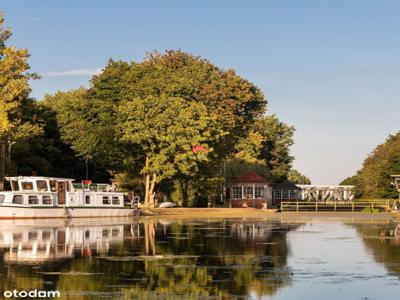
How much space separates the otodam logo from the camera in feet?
69.3

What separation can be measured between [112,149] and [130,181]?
28.4 feet

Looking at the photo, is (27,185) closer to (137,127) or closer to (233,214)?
(137,127)

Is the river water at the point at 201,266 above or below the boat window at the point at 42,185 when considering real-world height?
below

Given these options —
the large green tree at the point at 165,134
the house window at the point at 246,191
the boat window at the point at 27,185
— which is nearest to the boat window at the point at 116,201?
the large green tree at the point at 165,134

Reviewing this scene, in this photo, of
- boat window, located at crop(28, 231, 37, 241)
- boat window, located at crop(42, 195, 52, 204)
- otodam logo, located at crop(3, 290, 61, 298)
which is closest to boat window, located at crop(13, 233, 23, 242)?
boat window, located at crop(28, 231, 37, 241)

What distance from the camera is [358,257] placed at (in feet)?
108

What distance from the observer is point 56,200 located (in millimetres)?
73625

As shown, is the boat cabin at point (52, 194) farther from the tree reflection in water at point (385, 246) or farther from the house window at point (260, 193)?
the house window at point (260, 193)

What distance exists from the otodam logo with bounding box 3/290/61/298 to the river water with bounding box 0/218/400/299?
21 centimetres

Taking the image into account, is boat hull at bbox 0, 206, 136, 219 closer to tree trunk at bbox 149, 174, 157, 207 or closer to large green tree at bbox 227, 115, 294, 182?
tree trunk at bbox 149, 174, 157, 207

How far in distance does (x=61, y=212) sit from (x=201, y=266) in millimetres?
45814

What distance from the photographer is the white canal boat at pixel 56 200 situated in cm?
7006

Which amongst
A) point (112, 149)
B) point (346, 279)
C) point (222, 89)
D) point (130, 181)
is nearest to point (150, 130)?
point (112, 149)

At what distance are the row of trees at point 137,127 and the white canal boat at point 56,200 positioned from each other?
5.83 m
